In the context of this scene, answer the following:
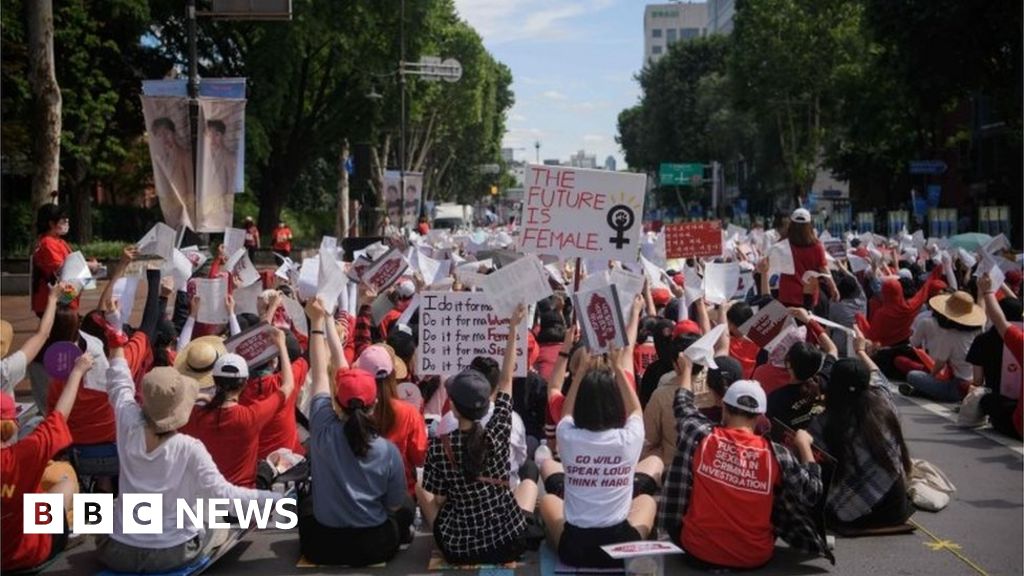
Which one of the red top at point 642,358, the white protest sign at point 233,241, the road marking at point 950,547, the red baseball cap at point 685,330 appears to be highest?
the white protest sign at point 233,241

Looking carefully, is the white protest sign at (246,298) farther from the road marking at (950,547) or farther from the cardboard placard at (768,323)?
the road marking at (950,547)

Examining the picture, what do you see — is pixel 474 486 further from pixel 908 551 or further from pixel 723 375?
pixel 908 551

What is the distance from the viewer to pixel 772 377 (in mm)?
8148

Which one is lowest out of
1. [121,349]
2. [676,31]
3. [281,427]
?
[281,427]

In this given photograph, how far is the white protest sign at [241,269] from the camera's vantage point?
1120 centimetres

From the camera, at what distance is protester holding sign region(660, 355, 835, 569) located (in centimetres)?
609

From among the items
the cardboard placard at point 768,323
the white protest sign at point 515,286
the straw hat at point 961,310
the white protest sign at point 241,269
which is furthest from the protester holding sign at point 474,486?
the straw hat at point 961,310

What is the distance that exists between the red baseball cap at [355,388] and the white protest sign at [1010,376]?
20.1 feet

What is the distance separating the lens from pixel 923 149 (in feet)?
153

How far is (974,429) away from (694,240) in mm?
3969

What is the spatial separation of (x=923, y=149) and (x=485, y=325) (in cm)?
4277

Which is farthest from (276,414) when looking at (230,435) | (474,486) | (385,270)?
(385,270)

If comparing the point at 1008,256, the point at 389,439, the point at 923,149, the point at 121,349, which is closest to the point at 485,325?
the point at 389,439

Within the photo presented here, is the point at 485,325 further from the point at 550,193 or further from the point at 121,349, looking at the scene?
the point at 121,349
